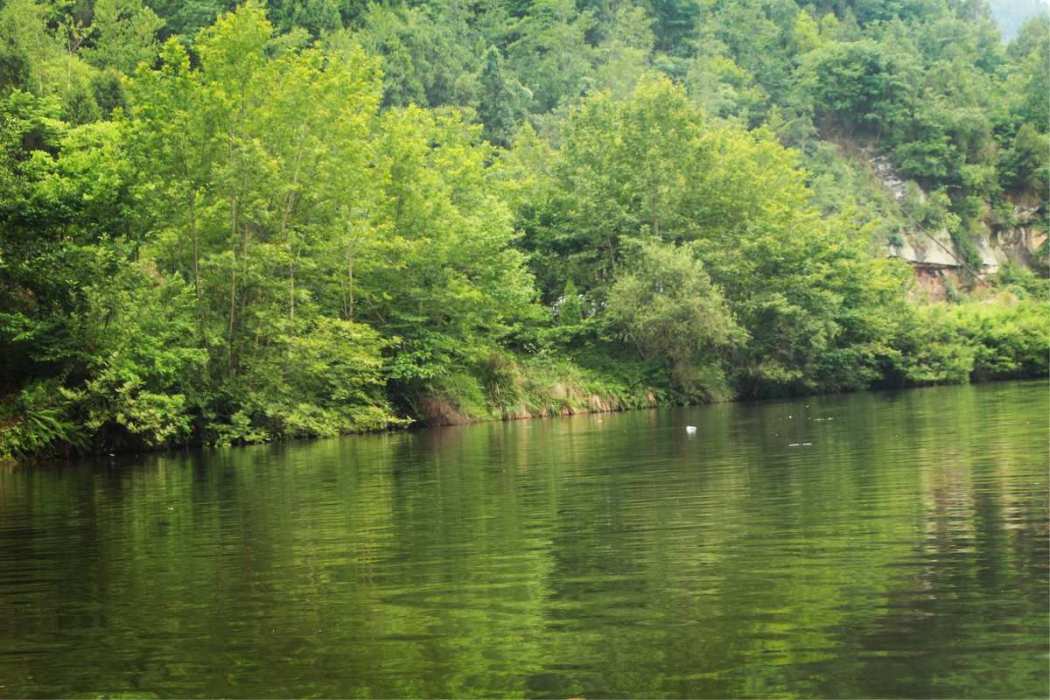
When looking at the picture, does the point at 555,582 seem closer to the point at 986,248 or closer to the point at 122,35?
the point at 122,35

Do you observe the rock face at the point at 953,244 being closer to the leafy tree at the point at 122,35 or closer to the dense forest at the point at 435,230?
the dense forest at the point at 435,230

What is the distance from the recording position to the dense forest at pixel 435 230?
37281 mm

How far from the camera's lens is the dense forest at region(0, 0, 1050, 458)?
37.3 m

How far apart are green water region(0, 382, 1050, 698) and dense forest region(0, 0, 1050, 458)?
12482 mm

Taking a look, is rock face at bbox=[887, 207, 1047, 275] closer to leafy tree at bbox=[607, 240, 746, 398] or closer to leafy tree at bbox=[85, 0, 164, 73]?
leafy tree at bbox=[607, 240, 746, 398]

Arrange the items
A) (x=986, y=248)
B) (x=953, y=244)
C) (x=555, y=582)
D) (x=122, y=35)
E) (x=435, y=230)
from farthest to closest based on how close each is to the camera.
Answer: (x=986, y=248), (x=953, y=244), (x=122, y=35), (x=435, y=230), (x=555, y=582)

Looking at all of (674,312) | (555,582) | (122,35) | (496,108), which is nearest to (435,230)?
(674,312)

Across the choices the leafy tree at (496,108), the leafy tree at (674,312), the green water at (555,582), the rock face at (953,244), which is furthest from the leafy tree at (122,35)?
the green water at (555,582)

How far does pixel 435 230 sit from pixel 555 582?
134 feet

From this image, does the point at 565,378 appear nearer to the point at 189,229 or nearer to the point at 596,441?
the point at 189,229

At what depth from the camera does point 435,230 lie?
5234 cm

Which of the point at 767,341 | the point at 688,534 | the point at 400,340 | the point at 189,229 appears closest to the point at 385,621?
the point at 688,534

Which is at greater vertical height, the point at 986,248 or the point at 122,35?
the point at 122,35

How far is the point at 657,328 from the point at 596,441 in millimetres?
27007
